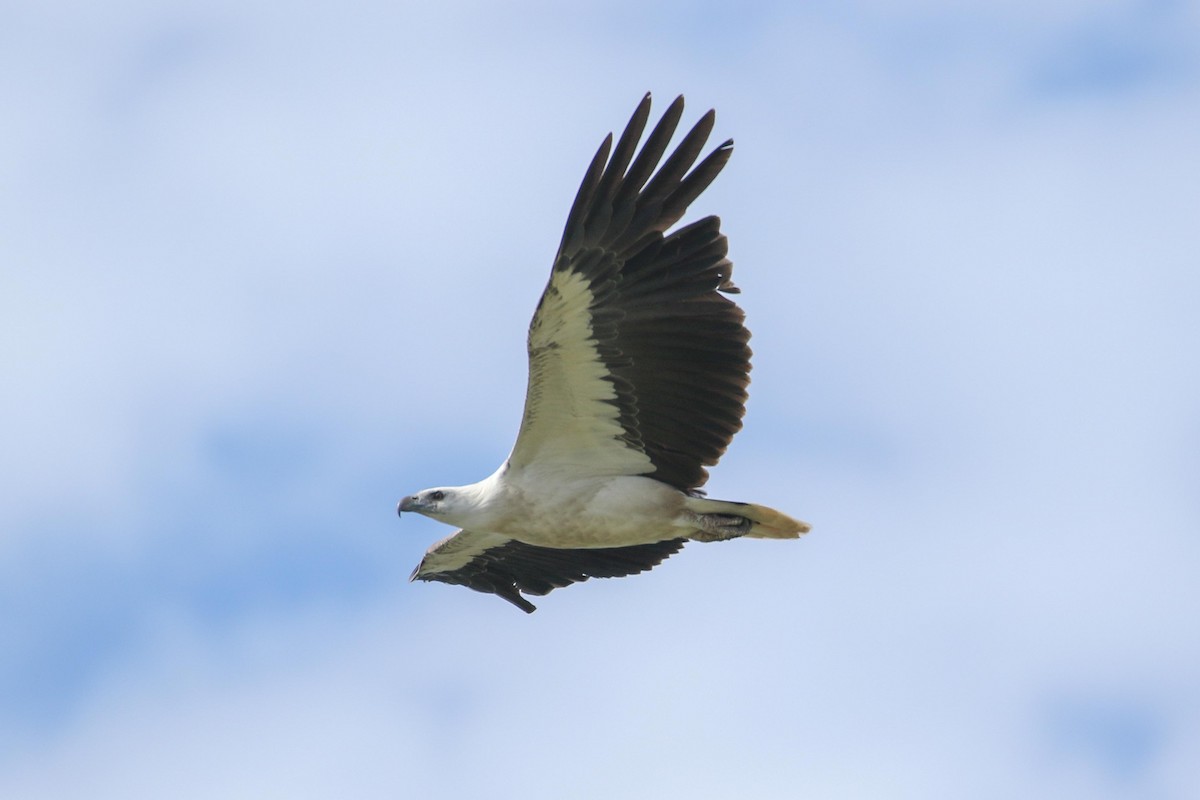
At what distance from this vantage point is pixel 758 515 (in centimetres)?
1753

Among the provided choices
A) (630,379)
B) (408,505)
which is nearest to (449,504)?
(408,505)

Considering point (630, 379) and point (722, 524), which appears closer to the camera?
point (630, 379)

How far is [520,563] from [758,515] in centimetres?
350

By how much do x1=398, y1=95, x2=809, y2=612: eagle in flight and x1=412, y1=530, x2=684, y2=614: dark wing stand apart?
1.15 metres

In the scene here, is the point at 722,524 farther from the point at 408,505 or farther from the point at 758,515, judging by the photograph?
the point at 408,505

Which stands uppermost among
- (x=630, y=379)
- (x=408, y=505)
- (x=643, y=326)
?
(x=643, y=326)

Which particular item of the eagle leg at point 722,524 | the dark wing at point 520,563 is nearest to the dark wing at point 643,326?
the eagle leg at point 722,524

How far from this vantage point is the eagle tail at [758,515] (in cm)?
1750

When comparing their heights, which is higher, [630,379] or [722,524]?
[630,379]

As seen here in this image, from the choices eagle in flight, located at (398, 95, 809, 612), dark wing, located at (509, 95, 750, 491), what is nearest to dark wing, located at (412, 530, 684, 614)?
eagle in flight, located at (398, 95, 809, 612)

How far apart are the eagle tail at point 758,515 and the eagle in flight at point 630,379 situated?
0.01 meters

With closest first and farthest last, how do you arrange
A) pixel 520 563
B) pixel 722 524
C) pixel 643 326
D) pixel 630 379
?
pixel 643 326 < pixel 630 379 < pixel 722 524 < pixel 520 563

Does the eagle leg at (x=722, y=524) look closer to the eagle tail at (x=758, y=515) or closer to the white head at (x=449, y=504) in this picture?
the eagle tail at (x=758, y=515)

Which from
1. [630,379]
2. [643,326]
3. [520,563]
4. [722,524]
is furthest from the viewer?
[520,563]
